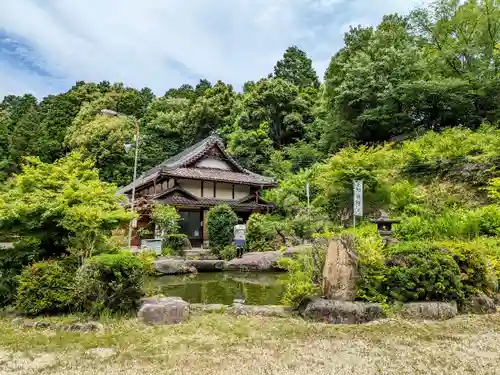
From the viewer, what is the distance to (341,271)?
220 inches

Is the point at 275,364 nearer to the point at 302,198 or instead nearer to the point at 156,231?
the point at 156,231

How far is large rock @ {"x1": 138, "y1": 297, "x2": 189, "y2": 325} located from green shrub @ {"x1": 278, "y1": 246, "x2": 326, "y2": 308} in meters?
1.78

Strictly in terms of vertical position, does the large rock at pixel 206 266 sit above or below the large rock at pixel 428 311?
below

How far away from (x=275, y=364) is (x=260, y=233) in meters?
12.0

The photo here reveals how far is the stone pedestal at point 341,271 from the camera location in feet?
18.2

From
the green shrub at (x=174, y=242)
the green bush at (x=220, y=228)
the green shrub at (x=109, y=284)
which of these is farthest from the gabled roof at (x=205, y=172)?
the green shrub at (x=109, y=284)

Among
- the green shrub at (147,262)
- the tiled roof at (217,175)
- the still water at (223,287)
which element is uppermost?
the tiled roof at (217,175)

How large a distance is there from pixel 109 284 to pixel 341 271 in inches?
149

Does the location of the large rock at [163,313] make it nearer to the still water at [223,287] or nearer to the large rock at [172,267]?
the still water at [223,287]

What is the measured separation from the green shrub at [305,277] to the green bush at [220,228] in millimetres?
9127

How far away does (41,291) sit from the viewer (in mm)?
5656

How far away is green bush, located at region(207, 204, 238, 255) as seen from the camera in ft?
51.0

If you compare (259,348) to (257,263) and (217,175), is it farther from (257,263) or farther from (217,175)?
(217,175)

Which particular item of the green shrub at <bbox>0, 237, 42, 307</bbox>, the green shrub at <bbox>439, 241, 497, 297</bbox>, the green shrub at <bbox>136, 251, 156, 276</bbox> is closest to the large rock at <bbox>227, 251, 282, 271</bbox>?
the green shrub at <bbox>136, 251, 156, 276</bbox>
